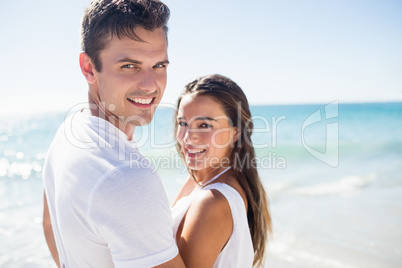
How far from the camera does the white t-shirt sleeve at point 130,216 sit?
1188 millimetres

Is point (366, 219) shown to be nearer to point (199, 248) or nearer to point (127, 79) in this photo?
point (199, 248)

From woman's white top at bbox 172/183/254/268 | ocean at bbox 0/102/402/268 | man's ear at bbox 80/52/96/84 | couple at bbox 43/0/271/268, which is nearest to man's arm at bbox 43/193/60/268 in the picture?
couple at bbox 43/0/271/268

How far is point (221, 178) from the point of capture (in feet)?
8.07

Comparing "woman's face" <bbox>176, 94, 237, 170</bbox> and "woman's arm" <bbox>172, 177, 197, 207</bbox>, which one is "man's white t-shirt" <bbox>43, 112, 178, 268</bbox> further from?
"woman's arm" <bbox>172, 177, 197, 207</bbox>

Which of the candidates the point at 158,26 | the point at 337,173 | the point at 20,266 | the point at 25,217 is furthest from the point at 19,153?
the point at 158,26

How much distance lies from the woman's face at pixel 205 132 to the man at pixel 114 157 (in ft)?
2.96

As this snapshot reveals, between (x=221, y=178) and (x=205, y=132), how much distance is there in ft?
1.59

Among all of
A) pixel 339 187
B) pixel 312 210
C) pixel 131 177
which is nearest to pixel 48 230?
pixel 131 177

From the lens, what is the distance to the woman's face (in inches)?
106

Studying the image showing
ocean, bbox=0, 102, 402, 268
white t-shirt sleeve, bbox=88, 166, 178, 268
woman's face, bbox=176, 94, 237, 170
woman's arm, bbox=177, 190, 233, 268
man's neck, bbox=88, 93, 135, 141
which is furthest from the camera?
ocean, bbox=0, 102, 402, 268

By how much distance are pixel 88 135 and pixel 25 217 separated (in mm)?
6919

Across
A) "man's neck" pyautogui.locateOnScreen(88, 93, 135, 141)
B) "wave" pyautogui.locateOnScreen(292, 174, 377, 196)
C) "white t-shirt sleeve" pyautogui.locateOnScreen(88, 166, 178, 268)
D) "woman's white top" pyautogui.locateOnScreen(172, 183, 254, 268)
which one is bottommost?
"wave" pyautogui.locateOnScreen(292, 174, 377, 196)

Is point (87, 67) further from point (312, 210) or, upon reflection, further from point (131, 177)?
point (312, 210)

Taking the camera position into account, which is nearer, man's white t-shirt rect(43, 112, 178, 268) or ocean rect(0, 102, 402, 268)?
man's white t-shirt rect(43, 112, 178, 268)
